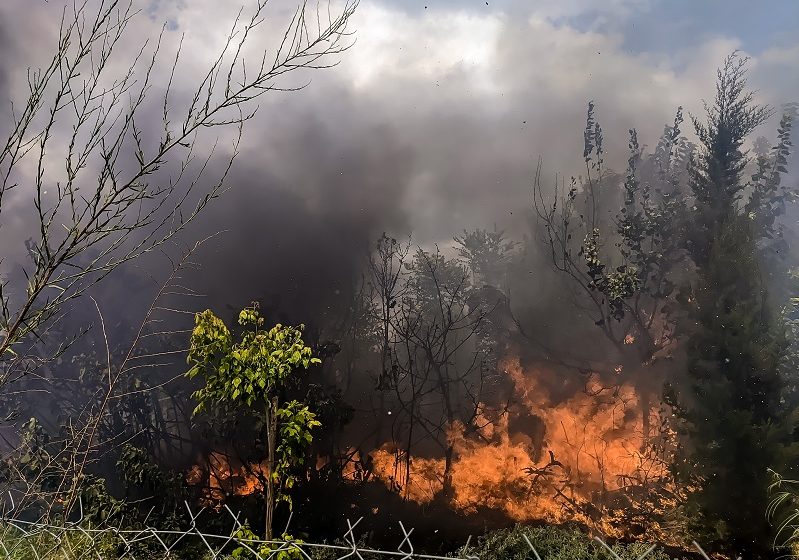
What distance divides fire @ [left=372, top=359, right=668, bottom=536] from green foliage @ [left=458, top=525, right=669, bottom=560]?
83 cm

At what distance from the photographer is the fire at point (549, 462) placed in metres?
9.59

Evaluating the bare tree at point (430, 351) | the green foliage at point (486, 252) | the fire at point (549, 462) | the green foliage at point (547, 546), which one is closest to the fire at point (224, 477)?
the fire at point (549, 462)

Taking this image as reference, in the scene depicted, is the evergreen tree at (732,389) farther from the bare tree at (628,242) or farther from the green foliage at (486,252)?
the green foliage at (486,252)

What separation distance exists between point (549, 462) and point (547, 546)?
94.7 inches

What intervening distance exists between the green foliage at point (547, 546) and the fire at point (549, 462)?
0.83 m

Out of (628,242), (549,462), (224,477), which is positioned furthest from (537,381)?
(224,477)

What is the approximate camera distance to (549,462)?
1002cm

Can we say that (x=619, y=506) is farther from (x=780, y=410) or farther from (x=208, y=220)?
(x=208, y=220)

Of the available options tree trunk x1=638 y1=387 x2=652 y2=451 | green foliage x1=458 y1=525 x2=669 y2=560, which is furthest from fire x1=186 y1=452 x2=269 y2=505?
tree trunk x1=638 y1=387 x2=652 y2=451

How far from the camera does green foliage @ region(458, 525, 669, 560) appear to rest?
7.07 m

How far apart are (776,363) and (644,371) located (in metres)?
2.52

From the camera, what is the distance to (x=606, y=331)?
1091 cm

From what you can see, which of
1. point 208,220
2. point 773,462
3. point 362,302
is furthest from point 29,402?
point 773,462

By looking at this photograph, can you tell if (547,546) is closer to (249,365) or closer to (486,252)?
(249,365)
